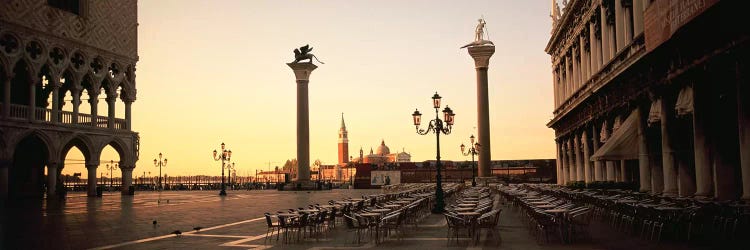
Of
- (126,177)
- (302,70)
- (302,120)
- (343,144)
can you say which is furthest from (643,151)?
(343,144)

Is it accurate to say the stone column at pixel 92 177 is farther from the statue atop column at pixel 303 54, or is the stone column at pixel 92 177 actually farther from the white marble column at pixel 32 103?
the statue atop column at pixel 303 54

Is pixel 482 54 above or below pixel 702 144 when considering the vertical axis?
above

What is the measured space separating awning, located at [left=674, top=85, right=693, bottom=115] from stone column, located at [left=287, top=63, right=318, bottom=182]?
148ft

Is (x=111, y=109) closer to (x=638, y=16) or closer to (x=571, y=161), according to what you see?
(x=571, y=161)

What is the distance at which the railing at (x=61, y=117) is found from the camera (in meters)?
33.5

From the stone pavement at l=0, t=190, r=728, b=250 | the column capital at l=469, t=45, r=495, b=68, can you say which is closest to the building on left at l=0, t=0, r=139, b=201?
the stone pavement at l=0, t=190, r=728, b=250

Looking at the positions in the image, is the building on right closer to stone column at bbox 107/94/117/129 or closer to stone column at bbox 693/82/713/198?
stone column at bbox 693/82/713/198

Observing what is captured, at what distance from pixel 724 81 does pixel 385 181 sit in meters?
54.1

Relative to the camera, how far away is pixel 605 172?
34219 millimetres

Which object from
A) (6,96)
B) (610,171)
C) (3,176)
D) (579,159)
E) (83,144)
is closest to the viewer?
(610,171)

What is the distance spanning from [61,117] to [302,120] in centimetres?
2611

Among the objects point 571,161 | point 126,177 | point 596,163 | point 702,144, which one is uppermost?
point 702,144

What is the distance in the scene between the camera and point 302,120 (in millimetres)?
59812

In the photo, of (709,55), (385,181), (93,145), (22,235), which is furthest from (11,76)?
(385,181)
